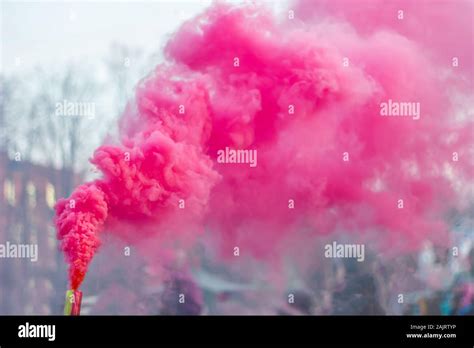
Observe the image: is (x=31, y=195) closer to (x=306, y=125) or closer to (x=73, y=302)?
(x=73, y=302)

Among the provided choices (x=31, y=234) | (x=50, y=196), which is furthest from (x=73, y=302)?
(x=50, y=196)

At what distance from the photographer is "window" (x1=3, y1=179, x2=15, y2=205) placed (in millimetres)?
13234

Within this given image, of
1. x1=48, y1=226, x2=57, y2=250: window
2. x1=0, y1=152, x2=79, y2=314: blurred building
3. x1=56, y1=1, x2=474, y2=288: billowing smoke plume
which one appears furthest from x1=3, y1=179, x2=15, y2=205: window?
x1=56, y1=1, x2=474, y2=288: billowing smoke plume

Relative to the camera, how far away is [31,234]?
43.1 ft

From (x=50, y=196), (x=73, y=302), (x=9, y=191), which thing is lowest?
(x=73, y=302)

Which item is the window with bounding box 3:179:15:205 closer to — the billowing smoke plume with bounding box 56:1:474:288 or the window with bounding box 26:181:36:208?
the window with bounding box 26:181:36:208

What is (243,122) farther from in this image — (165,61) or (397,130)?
(397,130)

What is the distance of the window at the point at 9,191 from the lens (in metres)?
13.2

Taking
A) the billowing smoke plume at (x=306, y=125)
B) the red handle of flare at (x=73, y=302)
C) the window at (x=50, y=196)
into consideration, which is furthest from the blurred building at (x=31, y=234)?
the billowing smoke plume at (x=306, y=125)

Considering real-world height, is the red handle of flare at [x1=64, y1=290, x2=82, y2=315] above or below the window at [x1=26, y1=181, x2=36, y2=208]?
below

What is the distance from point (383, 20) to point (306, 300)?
14.4ft

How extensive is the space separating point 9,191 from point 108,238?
5.85ft

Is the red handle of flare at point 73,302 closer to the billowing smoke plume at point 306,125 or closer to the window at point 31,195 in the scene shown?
the billowing smoke plume at point 306,125
